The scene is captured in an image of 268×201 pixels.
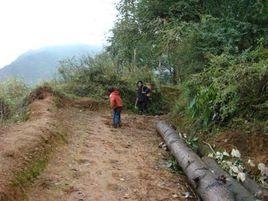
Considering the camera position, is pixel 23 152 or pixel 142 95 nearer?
pixel 23 152

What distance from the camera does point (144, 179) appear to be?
29.7 ft

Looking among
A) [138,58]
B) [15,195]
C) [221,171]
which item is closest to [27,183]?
[15,195]

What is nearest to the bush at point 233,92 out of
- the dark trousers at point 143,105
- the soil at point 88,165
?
the soil at point 88,165

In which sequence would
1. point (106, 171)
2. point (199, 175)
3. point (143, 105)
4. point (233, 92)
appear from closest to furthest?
point (199, 175) < point (106, 171) < point (233, 92) < point (143, 105)

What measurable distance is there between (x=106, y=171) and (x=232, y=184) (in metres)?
2.75

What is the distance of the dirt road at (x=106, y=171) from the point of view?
794cm

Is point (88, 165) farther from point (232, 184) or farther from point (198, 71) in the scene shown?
point (198, 71)

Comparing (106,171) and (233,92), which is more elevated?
(233,92)

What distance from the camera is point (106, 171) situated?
931 centimetres

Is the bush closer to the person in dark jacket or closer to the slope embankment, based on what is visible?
the slope embankment

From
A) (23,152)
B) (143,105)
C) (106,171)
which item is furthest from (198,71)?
(23,152)

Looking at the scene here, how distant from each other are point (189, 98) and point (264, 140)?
550 centimetres

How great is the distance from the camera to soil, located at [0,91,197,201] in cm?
784

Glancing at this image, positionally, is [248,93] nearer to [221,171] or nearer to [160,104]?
[221,171]
